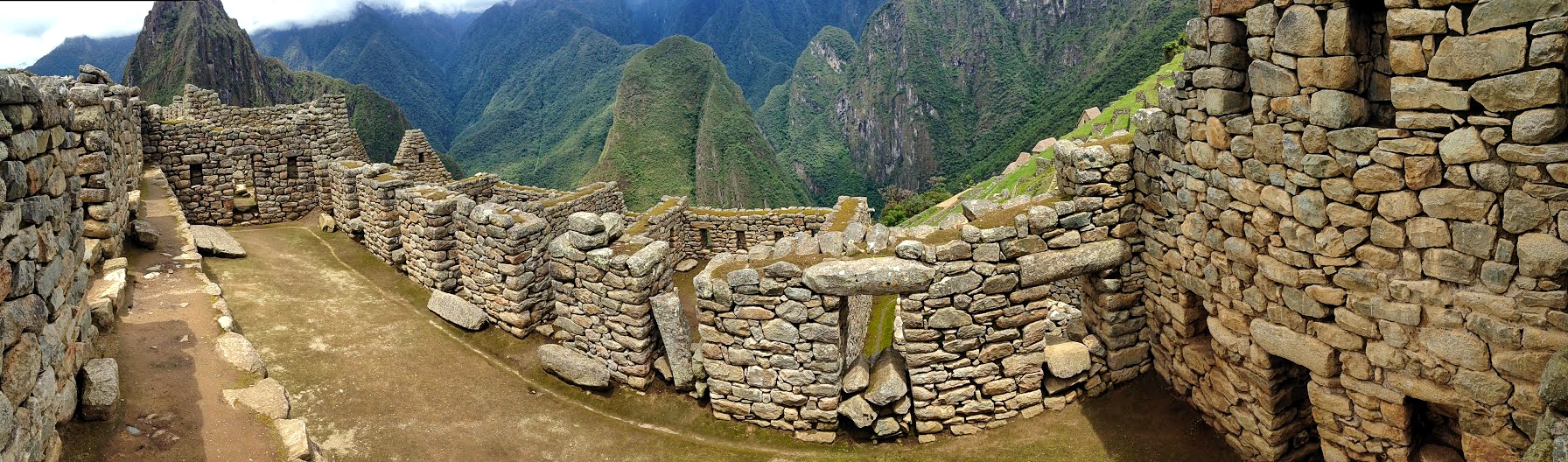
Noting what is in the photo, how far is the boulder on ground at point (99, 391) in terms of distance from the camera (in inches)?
264

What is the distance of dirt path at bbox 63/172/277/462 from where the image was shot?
22.0 ft

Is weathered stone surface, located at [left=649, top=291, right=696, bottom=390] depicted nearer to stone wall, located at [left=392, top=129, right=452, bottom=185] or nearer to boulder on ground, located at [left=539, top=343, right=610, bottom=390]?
boulder on ground, located at [left=539, top=343, right=610, bottom=390]

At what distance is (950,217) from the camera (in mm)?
10016

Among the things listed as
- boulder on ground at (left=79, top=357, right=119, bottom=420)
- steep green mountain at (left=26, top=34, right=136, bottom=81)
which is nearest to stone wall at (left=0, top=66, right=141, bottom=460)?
boulder on ground at (left=79, top=357, right=119, bottom=420)

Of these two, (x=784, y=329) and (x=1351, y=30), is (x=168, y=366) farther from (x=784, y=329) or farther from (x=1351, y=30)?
(x=1351, y=30)

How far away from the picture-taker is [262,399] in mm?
7781

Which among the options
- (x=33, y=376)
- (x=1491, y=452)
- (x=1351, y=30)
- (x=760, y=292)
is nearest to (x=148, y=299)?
(x=33, y=376)

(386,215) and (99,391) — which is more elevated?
(386,215)

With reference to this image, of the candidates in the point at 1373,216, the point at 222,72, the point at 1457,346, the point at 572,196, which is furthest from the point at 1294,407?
the point at 222,72

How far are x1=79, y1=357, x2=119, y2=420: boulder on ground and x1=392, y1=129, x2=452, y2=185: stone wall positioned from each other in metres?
14.7

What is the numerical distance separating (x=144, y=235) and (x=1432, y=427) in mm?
15901

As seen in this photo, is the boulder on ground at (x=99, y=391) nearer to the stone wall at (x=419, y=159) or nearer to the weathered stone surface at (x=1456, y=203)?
Answer: the weathered stone surface at (x=1456, y=203)

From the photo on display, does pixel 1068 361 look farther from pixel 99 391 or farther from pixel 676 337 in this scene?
pixel 99 391

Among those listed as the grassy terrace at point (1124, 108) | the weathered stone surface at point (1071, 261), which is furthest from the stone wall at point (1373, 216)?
the grassy terrace at point (1124, 108)
